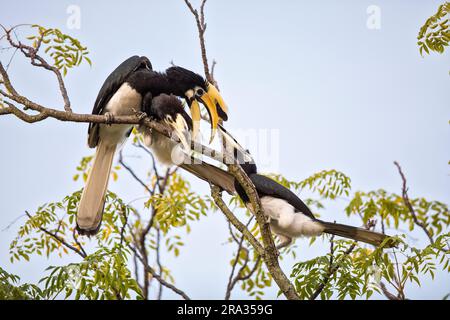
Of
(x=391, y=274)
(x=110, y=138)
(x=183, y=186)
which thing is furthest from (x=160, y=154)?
(x=391, y=274)

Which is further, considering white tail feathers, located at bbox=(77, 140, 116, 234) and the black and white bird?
white tail feathers, located at bbox=(77, 140, 116, 234)

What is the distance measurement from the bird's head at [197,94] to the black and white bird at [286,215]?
2.08 ft

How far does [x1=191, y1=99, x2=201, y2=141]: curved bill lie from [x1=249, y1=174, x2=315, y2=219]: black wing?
2.34 ft

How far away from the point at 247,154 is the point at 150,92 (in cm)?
99

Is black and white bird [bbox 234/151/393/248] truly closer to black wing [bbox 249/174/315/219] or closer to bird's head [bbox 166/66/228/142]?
black wing [bbox 249/174/315/219]

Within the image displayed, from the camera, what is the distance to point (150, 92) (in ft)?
16.6

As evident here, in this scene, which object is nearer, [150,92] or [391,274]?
[391,274]

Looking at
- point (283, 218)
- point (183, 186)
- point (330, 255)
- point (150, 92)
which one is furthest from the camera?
point (183, 186)

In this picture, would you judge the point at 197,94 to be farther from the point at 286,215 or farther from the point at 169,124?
the point at 286,215

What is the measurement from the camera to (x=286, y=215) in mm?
4738

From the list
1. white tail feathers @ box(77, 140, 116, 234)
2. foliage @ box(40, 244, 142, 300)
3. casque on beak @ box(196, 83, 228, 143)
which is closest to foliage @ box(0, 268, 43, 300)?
foliage @ box(40, 244, 142, 300)

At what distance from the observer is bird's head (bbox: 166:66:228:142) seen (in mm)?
4875
